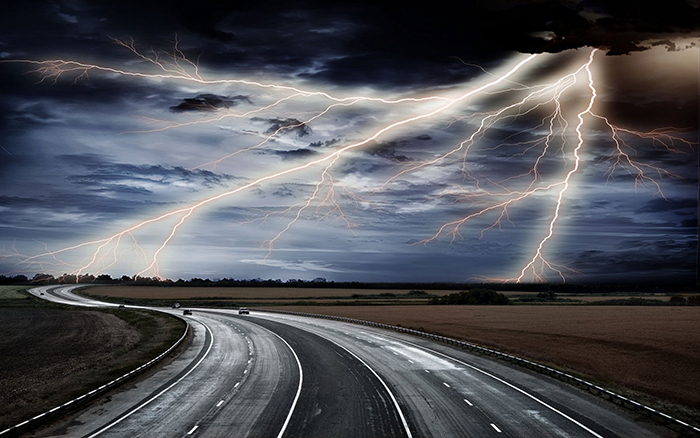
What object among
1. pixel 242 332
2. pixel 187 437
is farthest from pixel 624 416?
pixel 242 332

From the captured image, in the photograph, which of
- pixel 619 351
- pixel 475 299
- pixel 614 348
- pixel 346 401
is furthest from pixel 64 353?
pixel 475 299

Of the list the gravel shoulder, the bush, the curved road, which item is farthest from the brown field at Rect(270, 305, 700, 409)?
the bush

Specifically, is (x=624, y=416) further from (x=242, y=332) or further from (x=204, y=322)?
(x=204, y=322)

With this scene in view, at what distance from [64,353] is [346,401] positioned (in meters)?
27.8

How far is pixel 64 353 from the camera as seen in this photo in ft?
131

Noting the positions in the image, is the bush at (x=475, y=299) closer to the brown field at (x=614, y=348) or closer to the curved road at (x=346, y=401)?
the brown field at (x=614, y=348)

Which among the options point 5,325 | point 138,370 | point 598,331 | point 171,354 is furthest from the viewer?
point 5,325

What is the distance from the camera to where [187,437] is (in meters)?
17.5

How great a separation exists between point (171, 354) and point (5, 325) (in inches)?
1497

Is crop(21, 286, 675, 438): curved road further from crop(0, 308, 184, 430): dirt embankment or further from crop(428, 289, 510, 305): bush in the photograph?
crop(428, 289, 510, 305): bush

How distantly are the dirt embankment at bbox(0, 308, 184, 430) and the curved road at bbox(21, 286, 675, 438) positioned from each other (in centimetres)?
263

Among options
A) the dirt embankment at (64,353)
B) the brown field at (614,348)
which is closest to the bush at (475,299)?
the brown field at (614,348)

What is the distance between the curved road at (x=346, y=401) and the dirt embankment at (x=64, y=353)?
2630 mm

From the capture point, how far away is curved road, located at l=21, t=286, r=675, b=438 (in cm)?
1864
